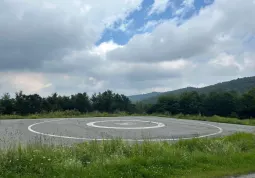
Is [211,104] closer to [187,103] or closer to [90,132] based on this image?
[187,103]

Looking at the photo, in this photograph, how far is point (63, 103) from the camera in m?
62.9

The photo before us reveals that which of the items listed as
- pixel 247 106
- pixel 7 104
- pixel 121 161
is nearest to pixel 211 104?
pixel 247 106

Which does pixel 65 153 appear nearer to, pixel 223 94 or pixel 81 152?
pixel 81 152

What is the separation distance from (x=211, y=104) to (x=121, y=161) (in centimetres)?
5878

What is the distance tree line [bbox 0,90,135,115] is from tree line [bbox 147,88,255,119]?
11.2 metres

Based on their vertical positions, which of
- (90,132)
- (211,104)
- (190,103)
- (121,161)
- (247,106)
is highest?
(190,103)

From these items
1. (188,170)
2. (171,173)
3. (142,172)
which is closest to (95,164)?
(142,172)

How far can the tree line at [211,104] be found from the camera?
58638 millimetres

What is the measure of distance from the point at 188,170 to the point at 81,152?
273 cm

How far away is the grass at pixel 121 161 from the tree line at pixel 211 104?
5006 cm

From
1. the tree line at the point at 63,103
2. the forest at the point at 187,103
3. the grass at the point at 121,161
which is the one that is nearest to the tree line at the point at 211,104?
the forest at the point at 187,103

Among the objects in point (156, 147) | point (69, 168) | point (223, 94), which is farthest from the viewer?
point (223, 94)

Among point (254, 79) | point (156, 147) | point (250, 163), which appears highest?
point (254, 79)

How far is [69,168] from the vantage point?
5.83 m
